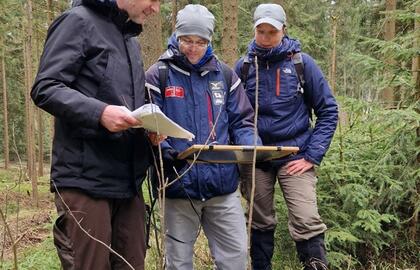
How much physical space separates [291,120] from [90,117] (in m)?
1.82

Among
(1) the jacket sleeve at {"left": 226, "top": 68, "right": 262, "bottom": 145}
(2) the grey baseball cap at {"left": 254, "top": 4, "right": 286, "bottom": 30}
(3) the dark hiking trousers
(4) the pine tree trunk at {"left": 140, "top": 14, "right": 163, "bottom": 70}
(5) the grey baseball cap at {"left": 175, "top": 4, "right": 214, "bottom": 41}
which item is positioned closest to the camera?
(3) the dark hiking trousers

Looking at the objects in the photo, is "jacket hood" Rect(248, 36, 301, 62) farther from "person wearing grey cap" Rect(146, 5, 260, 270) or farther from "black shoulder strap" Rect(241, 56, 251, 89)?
"person wearing grey cap" Rect(146, 5, 260, 270)

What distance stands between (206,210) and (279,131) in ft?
2.79

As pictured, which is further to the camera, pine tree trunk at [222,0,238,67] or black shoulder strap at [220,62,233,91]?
pine tree trunk at [222,0,238,67]

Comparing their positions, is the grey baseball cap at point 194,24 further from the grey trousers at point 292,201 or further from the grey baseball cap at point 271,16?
the grey trousers at point 292,201

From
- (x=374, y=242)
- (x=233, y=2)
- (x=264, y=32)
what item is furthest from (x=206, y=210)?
(x=233, y=2)

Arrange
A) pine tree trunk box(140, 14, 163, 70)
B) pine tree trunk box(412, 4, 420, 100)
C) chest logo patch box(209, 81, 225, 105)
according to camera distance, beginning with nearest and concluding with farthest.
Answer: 1. chest logo patch box(209, 81, 225, 105)
2. pine tree trunk box(412, 4, 420, 100)
3. pine tree trunk box(140, 14, 163, 70)

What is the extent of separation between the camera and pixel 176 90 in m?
3.23

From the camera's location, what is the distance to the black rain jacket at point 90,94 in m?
2.40

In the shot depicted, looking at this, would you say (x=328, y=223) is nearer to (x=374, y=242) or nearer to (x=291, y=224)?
(x=374, y=242)

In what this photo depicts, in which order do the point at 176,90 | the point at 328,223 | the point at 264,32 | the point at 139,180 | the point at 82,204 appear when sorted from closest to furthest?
the point at 82,204
the point at 139,180
the point at 176,90
the point at 264,32
the point at 328,223

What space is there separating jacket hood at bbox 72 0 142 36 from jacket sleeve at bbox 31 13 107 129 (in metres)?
0.14

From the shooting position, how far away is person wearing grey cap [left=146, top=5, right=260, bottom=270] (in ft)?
10.5

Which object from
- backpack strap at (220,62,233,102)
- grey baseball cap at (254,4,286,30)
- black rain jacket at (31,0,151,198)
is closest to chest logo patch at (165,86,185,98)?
backpack strap at (220,62,233,102)
